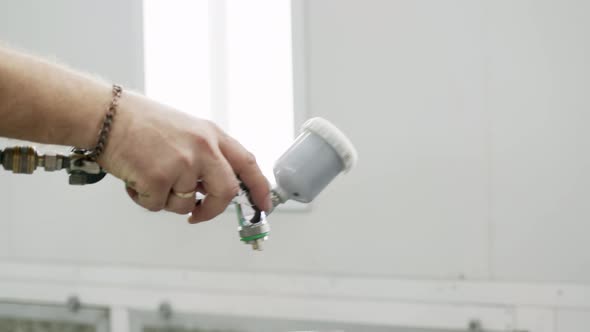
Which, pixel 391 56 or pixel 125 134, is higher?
pixel 391 56

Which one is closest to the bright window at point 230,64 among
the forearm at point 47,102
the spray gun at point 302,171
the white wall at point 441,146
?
the white wall at point 441,146

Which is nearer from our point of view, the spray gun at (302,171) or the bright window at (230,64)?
the spray gun at (302,171)

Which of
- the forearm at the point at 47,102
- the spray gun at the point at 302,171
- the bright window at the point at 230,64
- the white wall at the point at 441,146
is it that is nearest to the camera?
the forearm at the point at 47,102

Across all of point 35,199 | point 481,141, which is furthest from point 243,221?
point 35,199

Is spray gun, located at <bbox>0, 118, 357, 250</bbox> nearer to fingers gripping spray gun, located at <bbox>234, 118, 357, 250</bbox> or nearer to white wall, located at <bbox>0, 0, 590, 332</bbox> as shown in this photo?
fingers gripping spray gun, located at <bbox>234, 118, 357, 250</bbox>

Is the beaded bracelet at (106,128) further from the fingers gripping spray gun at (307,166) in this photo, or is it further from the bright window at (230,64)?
the bright window at (230,64)

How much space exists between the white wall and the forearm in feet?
3.67

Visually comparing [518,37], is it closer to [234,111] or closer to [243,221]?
[234,111]

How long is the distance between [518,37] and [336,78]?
1.60 ft

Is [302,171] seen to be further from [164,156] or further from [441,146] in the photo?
[441,146]

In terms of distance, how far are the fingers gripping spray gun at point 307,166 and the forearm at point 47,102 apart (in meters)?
0.22

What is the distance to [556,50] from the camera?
1732 mm

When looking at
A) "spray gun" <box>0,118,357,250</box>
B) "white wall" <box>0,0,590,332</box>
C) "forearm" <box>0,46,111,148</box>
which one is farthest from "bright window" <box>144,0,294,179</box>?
"forearm" <box>0,46,111,148</box>

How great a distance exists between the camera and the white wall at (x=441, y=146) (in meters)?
1.75
